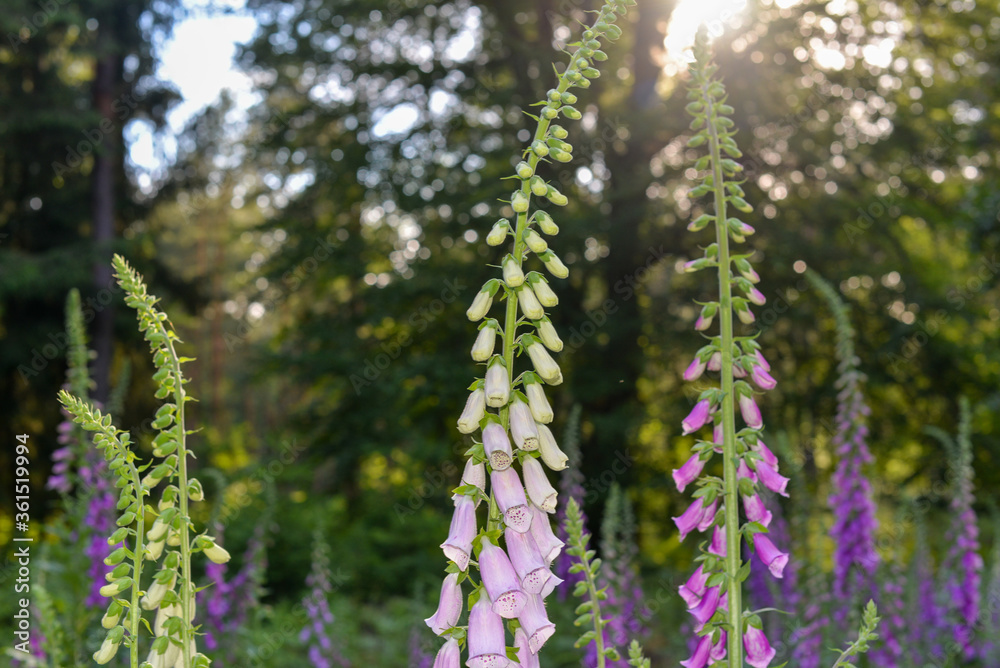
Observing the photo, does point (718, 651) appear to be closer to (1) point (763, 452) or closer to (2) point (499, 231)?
(1) point (763, 452)

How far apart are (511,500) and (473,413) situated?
0.19m

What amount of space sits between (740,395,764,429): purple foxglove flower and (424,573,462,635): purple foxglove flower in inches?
31.6

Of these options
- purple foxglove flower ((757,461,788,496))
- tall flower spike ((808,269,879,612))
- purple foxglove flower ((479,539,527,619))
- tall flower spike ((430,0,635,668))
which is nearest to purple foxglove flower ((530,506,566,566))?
tall flower spike ((430,0,635,668))

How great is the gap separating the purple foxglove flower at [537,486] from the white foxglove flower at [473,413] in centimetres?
13

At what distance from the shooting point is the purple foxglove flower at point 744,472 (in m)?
1.80

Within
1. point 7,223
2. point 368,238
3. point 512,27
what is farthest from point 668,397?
point 7,223

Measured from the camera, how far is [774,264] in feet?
31.7

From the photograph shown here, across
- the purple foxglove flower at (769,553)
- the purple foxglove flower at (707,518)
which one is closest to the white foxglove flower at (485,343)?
the purple foxglove flower at (707,518)

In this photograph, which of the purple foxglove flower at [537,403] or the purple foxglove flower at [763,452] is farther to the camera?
the purple foxglove flower at [763,452]

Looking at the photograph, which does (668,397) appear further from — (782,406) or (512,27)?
(512,27)

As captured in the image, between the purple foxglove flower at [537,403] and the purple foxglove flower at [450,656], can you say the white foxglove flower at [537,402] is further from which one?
the purple foxglove flower at [450,656]

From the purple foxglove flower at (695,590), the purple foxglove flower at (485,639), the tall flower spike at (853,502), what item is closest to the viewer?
the purple foxglove flower at (485,639)

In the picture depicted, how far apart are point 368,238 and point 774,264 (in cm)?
553

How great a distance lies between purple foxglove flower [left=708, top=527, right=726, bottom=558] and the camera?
1781 mm
